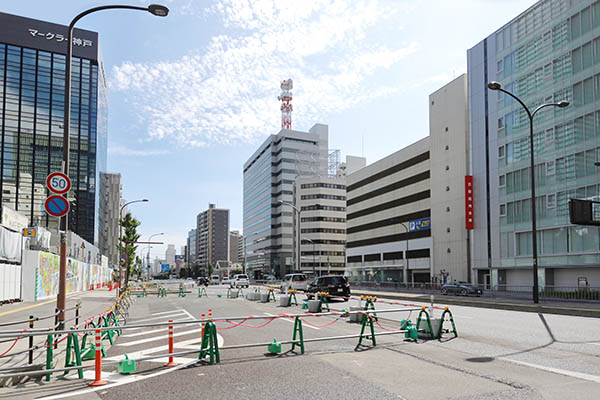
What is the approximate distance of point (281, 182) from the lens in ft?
454

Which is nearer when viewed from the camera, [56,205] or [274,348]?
[56,205]

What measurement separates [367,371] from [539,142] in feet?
146

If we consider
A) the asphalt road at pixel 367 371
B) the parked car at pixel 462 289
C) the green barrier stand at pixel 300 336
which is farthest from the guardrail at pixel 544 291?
the green barrier stand at pixel 300 336

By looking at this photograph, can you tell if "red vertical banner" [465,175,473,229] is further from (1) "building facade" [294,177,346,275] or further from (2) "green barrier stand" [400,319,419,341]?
(1) "building facade" [294,177,346,275]

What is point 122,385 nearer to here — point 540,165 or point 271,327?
point 271,327

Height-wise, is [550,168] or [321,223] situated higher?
[550,168]

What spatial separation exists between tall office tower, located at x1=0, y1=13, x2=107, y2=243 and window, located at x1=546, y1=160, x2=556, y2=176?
3158 inches

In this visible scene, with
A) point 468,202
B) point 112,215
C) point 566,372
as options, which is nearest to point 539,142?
point 468,202

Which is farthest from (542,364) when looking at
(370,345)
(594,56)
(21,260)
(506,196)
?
(506,196)

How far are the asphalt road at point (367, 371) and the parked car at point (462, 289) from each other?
98.2 feet

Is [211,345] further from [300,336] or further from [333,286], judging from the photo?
[333,286]

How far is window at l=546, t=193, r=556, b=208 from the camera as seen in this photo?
44.6 meters

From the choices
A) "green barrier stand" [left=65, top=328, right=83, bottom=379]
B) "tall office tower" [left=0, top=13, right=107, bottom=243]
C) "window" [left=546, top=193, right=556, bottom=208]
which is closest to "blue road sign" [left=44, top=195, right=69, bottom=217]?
"green barrier stand" [left=65, top=328, right=83, bottom=379]

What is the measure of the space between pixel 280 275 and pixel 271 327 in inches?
4847
